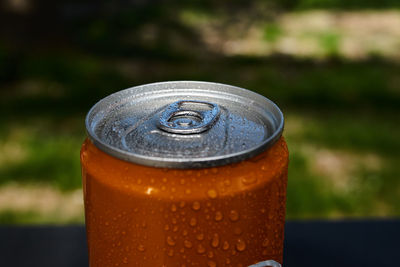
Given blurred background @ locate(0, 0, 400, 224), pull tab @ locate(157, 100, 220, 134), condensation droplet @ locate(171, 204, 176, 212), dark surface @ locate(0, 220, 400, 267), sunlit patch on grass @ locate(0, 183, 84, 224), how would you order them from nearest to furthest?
condensation droplet @ locate(171, 204, 176, 212)
pull tab @ locate(157, 100, 220, 134)
dark surface @ locate(0, 220, 400, 267)
sunlit patch on grass @ locate(0, 183, 84, 224)
blurred background @ locate(0, 0, 400, 224)

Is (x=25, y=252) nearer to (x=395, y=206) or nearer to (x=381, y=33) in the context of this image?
(x=395, y=206)

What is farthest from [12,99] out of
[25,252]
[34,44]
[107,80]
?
[25,252]

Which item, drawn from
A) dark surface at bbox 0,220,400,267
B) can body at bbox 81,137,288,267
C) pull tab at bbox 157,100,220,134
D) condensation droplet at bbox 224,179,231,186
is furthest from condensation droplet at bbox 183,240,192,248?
dark surface at bbox 0,220,400,267

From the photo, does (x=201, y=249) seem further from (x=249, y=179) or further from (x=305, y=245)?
(x=305, y=245)

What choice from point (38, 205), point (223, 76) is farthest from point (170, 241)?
point (223, 76)

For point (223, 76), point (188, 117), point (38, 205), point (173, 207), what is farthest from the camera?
point (223, 76)

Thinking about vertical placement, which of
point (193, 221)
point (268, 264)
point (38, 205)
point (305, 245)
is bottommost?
point (38, 205)

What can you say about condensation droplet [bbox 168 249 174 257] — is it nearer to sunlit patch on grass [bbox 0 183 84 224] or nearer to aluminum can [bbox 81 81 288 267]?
aluminum can [bbox 81 81 288 267]
